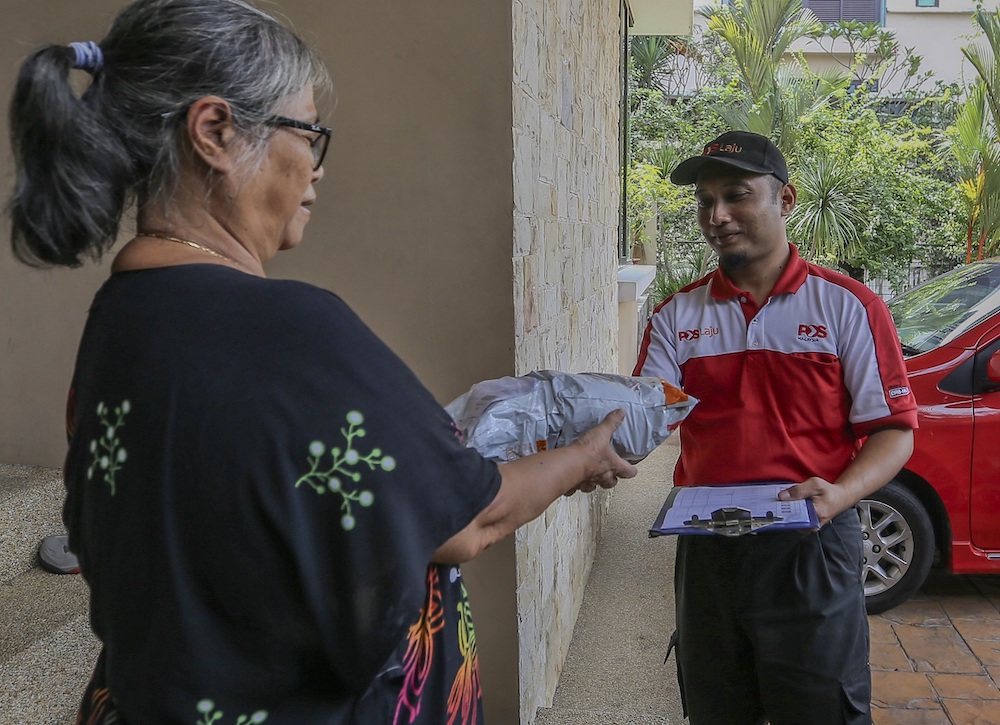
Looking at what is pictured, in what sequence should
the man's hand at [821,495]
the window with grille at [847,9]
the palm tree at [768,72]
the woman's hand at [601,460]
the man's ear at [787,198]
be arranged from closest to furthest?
the woman's hand at [601,460], the man's hand at [821,495], the man's ear at [787,198], the palm tree at [768,72], the window with grille at [847,9]

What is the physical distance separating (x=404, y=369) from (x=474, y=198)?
5.82 ft

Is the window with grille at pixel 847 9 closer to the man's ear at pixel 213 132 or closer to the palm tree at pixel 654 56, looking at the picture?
the palm tree at pixel 654 56

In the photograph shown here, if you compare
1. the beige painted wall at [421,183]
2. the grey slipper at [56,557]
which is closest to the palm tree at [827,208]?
the beige painted wall at [421,183]

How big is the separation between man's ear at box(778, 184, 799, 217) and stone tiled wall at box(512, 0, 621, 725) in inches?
31.1

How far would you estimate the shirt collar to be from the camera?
2.43 metres

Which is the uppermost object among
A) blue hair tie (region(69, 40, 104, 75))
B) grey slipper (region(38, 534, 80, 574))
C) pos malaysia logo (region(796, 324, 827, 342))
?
blue hair tie (region(69, 40, 104, 75))

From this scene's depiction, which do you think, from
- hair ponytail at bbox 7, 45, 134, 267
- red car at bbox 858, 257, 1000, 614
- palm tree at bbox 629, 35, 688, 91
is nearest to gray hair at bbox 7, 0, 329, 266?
hair ponytail at bbox 7, 45, 134, 267

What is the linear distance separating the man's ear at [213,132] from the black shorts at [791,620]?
1.75 metres

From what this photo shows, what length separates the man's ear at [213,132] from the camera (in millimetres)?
1143

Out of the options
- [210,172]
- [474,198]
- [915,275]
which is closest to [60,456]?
[474,198]

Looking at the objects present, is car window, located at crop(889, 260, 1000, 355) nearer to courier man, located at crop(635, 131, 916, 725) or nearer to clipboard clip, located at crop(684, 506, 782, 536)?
courier man, located at crop(635, 131, 916, 725)

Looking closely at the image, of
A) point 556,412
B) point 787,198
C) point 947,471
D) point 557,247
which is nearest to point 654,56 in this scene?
point 947,471

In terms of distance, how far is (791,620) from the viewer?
2.34m

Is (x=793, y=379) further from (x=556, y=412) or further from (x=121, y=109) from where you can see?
(x=121, y=109)
